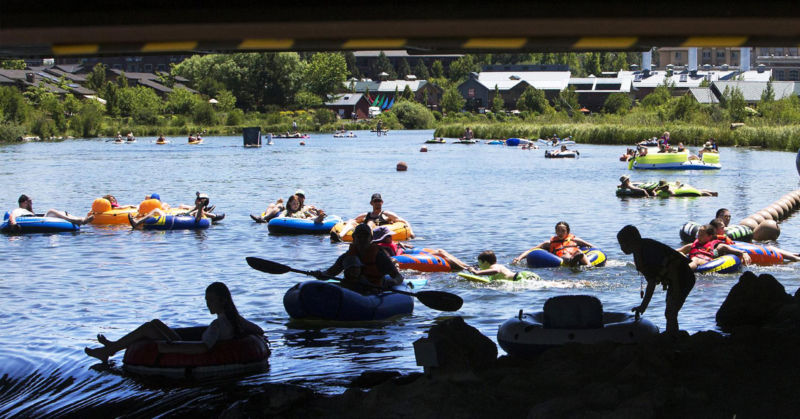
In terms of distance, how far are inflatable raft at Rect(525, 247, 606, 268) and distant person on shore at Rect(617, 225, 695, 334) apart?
5922 mm

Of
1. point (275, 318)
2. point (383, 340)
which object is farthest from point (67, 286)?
point (383, 340)

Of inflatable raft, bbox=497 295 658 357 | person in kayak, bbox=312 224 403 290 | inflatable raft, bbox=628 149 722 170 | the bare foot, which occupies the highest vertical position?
inflatable raft, bbox=628 149 722 170

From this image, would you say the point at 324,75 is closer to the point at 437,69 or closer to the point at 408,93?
the point at 408,93

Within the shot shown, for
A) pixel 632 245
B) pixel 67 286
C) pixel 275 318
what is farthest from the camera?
pixel 67 286

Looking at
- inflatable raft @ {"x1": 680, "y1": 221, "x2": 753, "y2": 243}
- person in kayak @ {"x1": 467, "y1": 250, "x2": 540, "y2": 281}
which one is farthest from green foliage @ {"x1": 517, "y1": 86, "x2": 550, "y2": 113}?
person in kayak @ {"x1": 467, "y1": 250, "x2": 540, "y2": 281}

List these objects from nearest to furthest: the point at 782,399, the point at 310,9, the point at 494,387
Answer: the point at 310,9
the point at 782,399
the point at 494,387

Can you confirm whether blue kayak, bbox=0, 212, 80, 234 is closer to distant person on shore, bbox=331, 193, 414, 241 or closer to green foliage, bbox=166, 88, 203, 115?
distant person on shore, bbox=331, 193, 414, 241

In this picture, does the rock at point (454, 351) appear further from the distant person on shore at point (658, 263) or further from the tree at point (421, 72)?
the tree at point (421, 72)

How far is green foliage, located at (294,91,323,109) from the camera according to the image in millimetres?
103000

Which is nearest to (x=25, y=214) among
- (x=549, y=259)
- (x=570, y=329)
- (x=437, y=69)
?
(x=549, y=259)

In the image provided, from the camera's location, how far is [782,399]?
21.5 feet

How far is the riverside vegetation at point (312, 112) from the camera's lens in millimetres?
56531

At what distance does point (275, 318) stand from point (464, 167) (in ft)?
98.8

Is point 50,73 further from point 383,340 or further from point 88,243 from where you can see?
point 383,340
